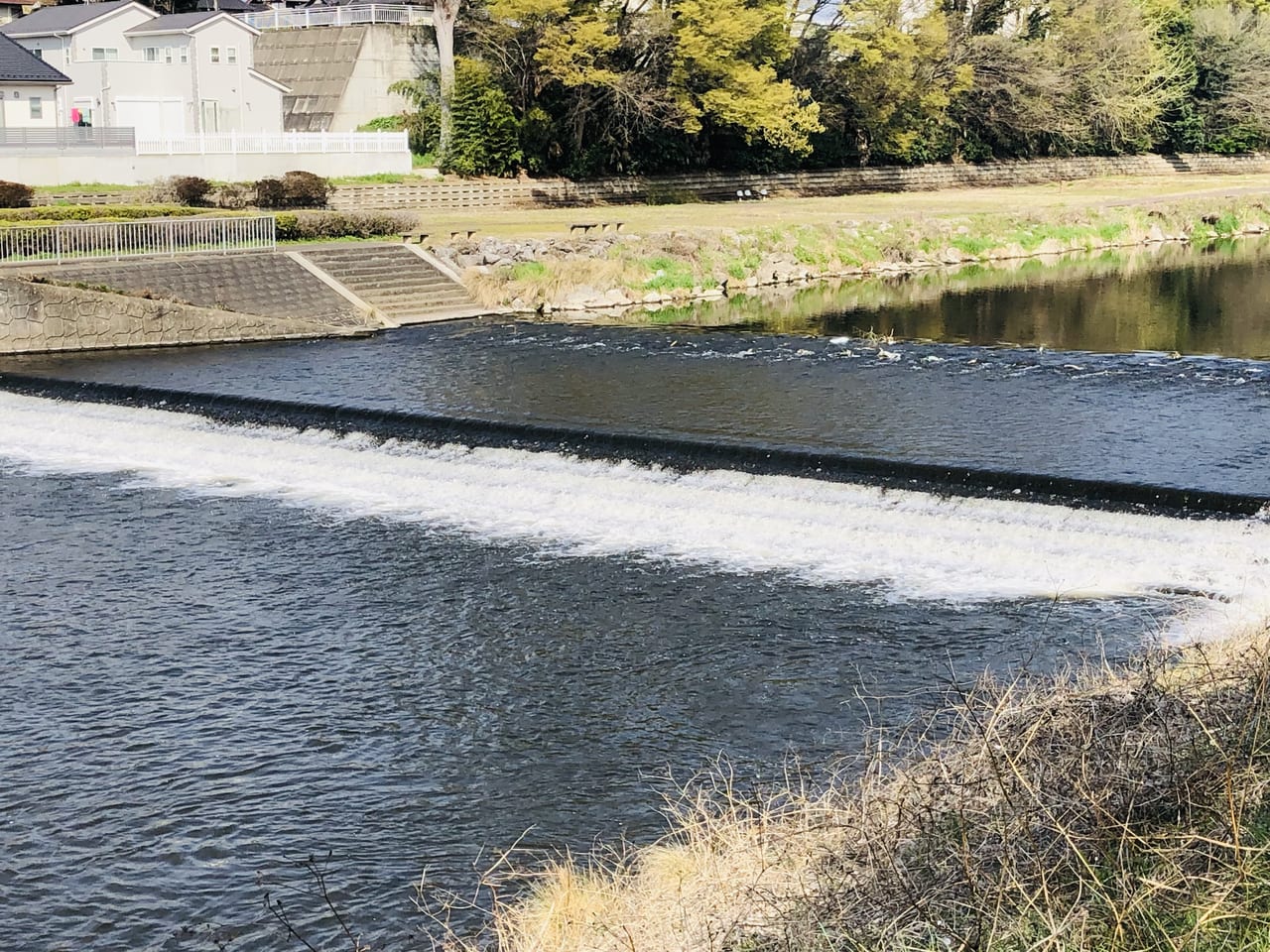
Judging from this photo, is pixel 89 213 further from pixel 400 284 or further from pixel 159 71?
pixel 159 71

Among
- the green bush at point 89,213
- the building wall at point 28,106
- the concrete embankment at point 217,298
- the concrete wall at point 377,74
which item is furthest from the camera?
the concrete wall at point 377,74

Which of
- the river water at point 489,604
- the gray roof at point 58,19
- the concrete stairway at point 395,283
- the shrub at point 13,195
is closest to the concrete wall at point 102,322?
the concrete stairway at point 395,283

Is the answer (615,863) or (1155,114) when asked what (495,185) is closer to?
(1155,114)

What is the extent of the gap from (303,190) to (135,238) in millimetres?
11569

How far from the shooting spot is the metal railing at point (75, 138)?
4747 centimetres

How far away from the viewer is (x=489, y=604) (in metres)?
15.2

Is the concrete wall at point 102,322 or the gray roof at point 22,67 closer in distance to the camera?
the concrete wall at point 102,322

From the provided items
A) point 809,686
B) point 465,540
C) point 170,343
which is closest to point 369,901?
point 809,686

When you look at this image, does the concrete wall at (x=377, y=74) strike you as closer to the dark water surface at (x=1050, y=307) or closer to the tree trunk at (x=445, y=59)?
the tree trunk at (x=445, y=59)

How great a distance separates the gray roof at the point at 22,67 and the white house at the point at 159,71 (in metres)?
3.09

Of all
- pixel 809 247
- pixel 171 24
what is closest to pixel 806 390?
pixel 809 247

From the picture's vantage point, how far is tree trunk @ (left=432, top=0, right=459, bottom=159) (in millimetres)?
57406

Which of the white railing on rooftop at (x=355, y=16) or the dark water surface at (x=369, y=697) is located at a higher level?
the white railing on rooftop at (x=355, y=16)

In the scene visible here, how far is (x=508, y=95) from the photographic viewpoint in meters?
58.3
